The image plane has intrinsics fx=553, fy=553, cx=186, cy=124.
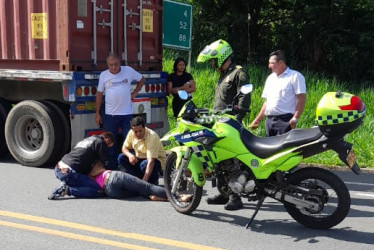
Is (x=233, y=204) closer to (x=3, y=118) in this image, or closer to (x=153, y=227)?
(x=153, y=227)

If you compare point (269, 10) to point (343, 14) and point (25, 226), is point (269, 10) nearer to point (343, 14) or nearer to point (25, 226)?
point (343, 14)

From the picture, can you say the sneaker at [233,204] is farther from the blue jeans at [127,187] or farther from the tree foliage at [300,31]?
the tree foliage at [300,31]

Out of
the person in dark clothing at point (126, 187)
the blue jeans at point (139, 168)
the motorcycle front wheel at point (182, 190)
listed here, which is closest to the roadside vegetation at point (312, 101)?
the blue jeans at point (139, 168)

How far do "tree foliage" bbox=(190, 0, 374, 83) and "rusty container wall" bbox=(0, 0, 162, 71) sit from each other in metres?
8.38

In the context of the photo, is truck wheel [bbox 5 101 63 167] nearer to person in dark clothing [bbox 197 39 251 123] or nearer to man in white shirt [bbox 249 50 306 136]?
person in dark clothing [bbox 197 39 251 123]

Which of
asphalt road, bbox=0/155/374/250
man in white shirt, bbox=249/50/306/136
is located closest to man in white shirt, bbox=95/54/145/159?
asphalt road, bbox=0/155/374/250

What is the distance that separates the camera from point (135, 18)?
8758 mm

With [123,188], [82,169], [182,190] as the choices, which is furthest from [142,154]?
[182,190]

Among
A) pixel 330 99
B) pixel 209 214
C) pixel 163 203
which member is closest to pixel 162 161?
pixel 163 203

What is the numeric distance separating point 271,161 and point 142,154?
83.0 inches

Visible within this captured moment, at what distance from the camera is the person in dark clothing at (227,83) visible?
595 cm

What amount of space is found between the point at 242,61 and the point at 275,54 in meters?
11.8

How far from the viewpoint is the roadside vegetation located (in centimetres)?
873

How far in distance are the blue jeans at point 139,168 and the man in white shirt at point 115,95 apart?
0.95 meters
